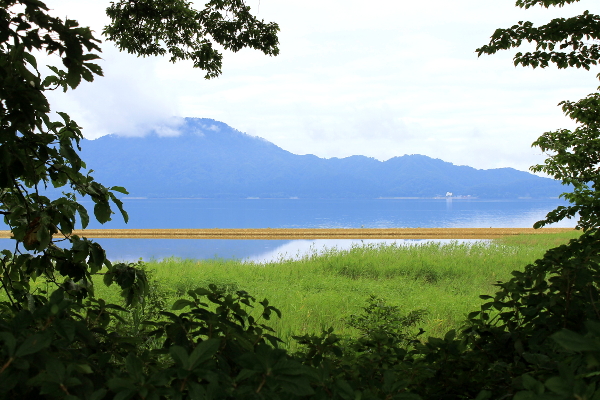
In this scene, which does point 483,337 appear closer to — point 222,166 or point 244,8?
point 244,8

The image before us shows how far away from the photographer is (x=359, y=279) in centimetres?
665

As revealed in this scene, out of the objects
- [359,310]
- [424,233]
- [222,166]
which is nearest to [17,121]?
[359,310]

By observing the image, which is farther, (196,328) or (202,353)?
(196,328)

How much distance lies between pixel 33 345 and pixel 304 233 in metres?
14.1

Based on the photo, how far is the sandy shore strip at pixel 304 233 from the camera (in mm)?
14211

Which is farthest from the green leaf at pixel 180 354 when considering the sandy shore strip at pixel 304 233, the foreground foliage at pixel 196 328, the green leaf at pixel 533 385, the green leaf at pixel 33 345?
the sandy shore strip at pixel 304 233

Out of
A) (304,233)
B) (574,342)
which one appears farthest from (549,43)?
(304,233)

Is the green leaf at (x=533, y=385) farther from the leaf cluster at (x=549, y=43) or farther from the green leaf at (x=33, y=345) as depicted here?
the leaf cluster at (x=549, y=43)

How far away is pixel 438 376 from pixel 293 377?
987mm

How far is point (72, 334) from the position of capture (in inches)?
34.2

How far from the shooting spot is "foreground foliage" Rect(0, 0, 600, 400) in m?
0.78

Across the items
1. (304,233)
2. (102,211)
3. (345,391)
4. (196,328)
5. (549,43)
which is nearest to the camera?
(345,391)

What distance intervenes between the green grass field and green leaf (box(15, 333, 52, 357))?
337cm

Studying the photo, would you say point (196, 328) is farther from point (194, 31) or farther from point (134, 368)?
point (194, 31)
